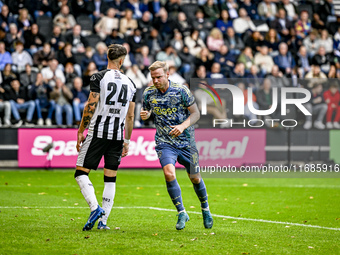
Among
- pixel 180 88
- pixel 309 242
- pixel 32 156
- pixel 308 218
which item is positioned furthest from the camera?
pixel 32 156

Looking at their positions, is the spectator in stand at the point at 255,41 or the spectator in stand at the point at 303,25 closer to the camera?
the spectator in stand at the point at 255,41

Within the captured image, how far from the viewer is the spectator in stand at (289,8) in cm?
2577

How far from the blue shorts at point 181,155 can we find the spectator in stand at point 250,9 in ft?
58.6

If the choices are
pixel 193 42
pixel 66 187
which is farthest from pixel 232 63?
pixel 66 187

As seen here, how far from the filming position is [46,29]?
22.0 metres

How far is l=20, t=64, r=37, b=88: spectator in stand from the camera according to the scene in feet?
63.9

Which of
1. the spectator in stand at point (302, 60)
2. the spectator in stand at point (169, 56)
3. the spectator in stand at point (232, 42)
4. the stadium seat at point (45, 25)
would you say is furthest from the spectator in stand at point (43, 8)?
the spectator in stand at point (302, 60)

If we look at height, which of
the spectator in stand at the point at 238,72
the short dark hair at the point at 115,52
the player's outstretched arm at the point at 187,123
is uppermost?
the short dark hair at the point at 115,52

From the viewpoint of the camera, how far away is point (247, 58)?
75.0 ft

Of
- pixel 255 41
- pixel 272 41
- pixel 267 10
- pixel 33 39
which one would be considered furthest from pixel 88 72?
pixel 267 10

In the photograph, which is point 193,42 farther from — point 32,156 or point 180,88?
point 180,88

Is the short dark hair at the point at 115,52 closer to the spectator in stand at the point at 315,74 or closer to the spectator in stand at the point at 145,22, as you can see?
the spectator in stand at the point at 145,22

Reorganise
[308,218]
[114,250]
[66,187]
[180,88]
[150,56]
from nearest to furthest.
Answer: [114,250], [180,88], [308,218], [66,187], [150,56]

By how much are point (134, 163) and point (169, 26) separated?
264 inches
